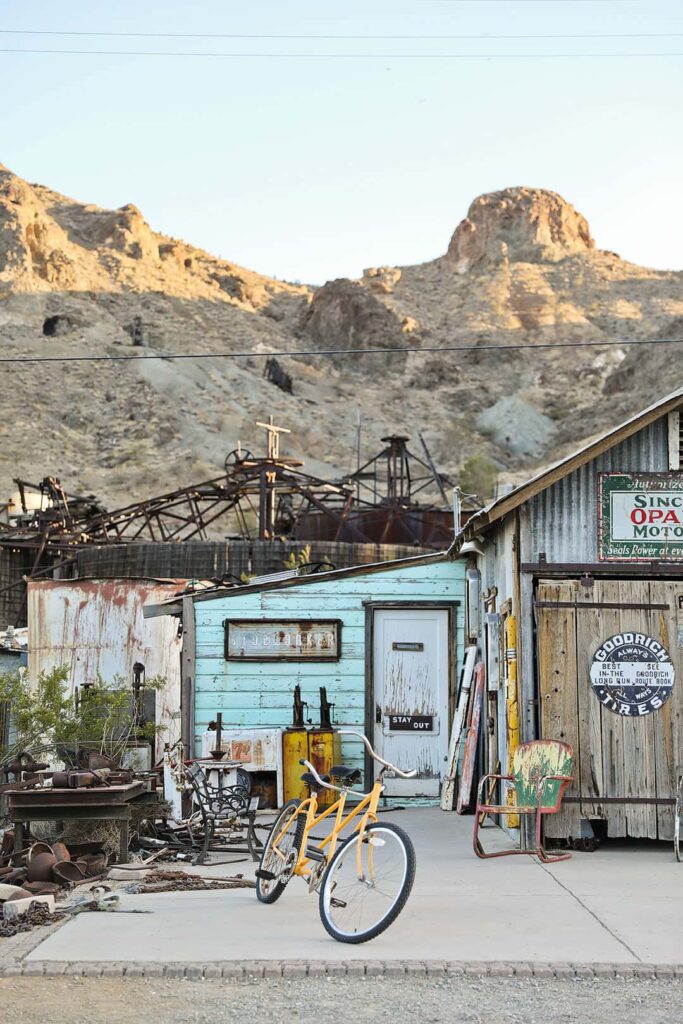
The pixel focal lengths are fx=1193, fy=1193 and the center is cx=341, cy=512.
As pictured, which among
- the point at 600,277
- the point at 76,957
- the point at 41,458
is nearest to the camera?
the point at 76,957

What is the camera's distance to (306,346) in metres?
88.6

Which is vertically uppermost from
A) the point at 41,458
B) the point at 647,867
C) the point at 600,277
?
the point at 600,277

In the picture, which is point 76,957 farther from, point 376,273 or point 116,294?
point 376,273

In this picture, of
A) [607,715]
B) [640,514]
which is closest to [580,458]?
[640,514]

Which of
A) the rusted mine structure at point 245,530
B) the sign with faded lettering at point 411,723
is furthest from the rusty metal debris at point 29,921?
the rusted mine structure at point 245,530

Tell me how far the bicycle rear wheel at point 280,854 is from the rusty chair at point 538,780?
2.65 m

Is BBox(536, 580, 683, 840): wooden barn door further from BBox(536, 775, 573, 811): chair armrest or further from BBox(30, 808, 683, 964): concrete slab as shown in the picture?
BBox(30, 808, 683, 964): concrete slab

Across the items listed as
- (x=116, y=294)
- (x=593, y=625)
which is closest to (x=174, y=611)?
(x=593, y=625)

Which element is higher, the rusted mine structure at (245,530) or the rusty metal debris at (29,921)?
the rusted mine structure at (245,530)

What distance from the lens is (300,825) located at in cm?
756

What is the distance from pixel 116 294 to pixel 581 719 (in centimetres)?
7614

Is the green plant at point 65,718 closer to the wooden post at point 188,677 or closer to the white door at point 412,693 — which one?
the wooden post at point 188,677

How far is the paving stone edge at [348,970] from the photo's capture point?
6094 millimetres

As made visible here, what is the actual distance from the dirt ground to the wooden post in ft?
26.4
